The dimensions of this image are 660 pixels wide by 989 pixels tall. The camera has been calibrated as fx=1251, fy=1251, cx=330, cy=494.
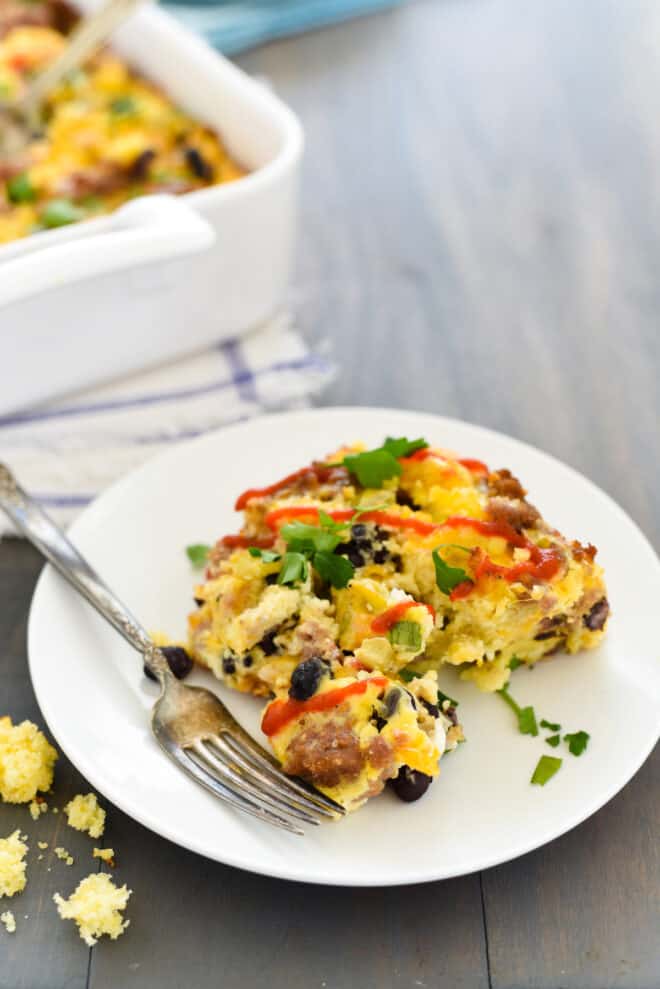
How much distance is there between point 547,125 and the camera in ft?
14.7

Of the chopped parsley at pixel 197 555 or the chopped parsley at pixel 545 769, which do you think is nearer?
the chopped parsley at pixel 545 769

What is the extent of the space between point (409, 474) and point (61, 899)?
1010mm

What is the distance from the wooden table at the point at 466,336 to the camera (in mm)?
2020

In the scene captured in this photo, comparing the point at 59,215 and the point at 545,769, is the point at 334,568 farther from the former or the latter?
the point at 59,215

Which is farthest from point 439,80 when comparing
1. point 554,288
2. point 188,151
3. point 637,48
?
point 188,151

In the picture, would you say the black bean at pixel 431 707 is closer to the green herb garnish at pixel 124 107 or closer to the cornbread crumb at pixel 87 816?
the cornbread crumb at pixel 87 816

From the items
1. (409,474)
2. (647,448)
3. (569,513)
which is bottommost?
(647,448)

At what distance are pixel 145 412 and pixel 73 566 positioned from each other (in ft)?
2.51

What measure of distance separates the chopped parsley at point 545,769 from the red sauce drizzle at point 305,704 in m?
0.32

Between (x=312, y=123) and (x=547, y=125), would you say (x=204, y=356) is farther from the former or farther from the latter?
(x=547, y=125)

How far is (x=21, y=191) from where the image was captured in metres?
3.24

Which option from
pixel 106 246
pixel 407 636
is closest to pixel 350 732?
pixel 407 636

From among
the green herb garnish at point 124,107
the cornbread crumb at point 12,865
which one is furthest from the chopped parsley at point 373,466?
the green herb garnish at point 124,107

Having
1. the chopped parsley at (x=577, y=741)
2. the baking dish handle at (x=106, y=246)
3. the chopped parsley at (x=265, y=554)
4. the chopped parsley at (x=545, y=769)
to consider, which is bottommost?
the chopped parsley at (x=577, y=741)
